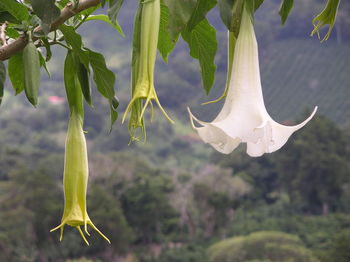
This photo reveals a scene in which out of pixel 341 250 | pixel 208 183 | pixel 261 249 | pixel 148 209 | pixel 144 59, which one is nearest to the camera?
pixel 144 59

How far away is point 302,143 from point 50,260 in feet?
18.1

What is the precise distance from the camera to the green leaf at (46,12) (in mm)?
474

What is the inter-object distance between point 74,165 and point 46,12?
122 millimetres

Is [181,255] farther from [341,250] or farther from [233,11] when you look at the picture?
[233,11]

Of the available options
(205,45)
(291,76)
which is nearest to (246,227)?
(291,76)

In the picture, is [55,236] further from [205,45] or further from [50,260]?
[205,45]

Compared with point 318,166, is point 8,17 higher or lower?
higher

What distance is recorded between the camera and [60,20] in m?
0.53

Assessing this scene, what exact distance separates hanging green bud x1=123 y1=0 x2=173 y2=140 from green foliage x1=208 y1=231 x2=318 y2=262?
9.71 meters

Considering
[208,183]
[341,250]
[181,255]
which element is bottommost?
[181,255]

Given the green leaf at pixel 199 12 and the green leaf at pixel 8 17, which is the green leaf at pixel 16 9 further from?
the green leaf at pixel 199 12

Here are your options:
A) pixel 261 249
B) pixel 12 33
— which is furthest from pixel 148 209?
pixel 12 33

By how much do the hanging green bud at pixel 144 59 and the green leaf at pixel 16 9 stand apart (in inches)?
7.3

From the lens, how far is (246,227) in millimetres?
11438
